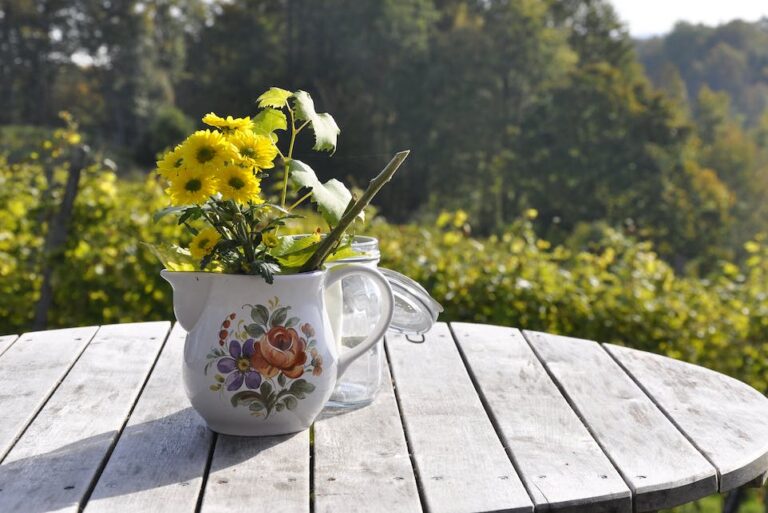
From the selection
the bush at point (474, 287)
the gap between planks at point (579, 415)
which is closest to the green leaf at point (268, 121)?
the gap between planks at point (579, 415)

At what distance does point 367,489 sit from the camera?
89 cm

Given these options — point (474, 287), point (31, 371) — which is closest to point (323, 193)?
point (31, 371)

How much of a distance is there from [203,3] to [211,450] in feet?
67.3

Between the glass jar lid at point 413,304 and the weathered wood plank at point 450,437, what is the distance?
99 millimetres

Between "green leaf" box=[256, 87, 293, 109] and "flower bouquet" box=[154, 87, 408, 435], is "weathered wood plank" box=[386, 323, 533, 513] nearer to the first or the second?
"flower bouquet" box=[154, 87, 408, 435]

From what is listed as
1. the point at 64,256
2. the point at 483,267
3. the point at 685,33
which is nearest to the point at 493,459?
the point at 483,267

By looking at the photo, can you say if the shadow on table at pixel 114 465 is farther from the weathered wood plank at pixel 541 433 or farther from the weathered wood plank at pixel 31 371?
the weathered wood plank at pixel 541 433

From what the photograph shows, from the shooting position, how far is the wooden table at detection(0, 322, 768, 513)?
88 centimetres

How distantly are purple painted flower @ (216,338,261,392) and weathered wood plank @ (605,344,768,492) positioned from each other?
51 cm

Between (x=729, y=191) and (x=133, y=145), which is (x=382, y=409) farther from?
(x=729, y=191)

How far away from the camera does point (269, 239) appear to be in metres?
1.00

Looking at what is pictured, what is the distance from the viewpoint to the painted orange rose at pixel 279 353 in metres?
0.98

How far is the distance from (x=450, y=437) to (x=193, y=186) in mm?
409

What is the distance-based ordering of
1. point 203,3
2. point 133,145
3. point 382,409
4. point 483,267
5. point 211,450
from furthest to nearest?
point 203,3 < point 133,145 < point 483,267 < point 382,409 < point 211,450
